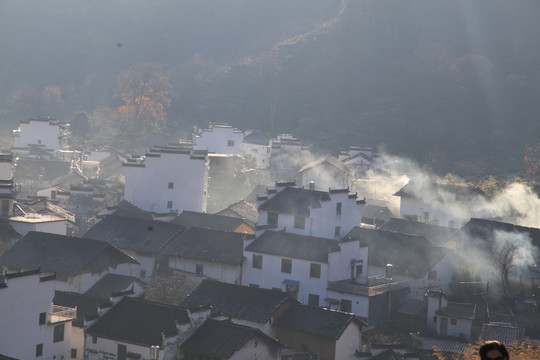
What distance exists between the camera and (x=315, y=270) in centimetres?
3297

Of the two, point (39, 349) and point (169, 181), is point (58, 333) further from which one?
point (169, 181)

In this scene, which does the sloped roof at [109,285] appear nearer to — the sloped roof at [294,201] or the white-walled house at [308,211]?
the white-walled house at [308,211]

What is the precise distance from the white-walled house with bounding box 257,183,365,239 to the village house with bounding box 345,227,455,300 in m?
1.48

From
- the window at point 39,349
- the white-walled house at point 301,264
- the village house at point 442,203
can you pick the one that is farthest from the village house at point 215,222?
the window at point 39,349

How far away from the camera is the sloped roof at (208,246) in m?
34.5

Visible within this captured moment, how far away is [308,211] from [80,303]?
14.5 m

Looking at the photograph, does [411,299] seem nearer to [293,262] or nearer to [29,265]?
[293,262]

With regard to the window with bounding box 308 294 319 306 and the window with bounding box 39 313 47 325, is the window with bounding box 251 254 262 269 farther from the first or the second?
the window with bounding box 39 313 47 325

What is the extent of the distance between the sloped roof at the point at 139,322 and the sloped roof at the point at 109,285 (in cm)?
382

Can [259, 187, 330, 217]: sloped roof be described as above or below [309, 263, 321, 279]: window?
above

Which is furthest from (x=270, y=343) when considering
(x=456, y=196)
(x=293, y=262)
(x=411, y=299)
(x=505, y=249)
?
(x=456, y=196)

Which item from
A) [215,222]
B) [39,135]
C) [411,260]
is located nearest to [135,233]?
[215,222]

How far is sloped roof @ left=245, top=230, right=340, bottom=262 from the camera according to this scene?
3328 cm

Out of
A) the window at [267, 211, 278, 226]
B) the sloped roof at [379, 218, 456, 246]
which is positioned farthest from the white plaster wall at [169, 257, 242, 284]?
the sloped roof at [379, 218, 456, 246]
